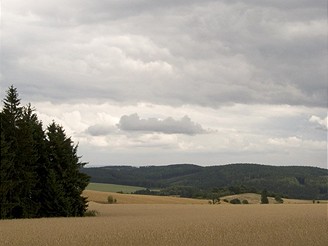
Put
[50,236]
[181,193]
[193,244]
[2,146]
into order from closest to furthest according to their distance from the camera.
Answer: [193,244]
[50,236]
[2,146]
[181,193]

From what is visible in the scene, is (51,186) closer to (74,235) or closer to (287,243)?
(74,235)

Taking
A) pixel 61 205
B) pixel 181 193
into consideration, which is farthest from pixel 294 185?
pixel 61 205

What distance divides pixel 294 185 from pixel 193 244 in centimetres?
17483

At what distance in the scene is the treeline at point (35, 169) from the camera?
→ 1839 inches

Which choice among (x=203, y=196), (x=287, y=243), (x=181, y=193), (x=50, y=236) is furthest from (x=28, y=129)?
(x=181, y=193)

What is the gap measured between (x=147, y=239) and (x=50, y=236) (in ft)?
18.6

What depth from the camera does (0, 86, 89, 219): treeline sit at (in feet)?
153

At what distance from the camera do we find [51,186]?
48969 millimetres

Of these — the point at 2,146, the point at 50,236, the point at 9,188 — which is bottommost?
the point at 50,236

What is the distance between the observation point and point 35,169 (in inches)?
1967

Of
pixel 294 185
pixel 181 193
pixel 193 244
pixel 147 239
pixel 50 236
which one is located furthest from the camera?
pixel 294 185

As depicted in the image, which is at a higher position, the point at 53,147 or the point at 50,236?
the point at 53,147

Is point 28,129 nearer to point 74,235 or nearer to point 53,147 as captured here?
point 53,147

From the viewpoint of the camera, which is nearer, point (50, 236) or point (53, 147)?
point (50, 236)
